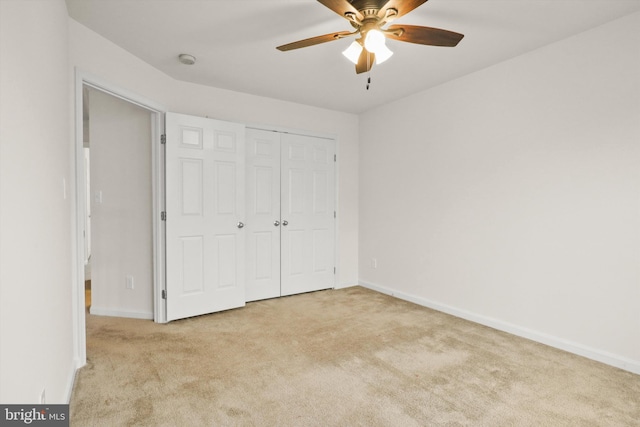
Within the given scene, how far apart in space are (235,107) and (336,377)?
123 inches

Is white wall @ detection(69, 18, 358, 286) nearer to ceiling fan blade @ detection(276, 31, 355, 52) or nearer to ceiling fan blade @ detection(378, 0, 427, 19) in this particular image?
ceiling fan blade @ detection(276, 31, 355, 52)

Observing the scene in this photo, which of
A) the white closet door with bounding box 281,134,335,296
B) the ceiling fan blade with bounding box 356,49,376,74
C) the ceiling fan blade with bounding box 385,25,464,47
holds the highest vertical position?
the ceiling fan blade with bounding box 385,25,464,47

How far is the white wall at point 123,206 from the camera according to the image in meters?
3.51

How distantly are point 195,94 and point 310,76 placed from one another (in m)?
1.31

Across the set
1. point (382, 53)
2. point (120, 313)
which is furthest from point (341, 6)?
point (120, 313)

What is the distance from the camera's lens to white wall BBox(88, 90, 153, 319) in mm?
3514

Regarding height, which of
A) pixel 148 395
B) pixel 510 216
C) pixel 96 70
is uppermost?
pixel 96 70

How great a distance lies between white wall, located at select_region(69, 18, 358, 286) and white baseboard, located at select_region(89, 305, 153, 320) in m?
2.17

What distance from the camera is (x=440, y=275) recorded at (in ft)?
12.6

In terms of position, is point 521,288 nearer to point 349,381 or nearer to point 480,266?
point 480,266

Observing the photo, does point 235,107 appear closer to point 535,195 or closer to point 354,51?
point 354,51

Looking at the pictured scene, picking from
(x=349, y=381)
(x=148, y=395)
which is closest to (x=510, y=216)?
(x=349, y=381)

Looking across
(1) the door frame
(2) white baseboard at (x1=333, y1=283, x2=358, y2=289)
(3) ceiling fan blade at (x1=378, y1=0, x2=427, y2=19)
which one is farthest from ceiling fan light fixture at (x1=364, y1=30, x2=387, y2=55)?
(2) white baseboard at (x1=333, y1=283, x2=358, y2=289)

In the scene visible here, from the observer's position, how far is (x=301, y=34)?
2.68 metres
